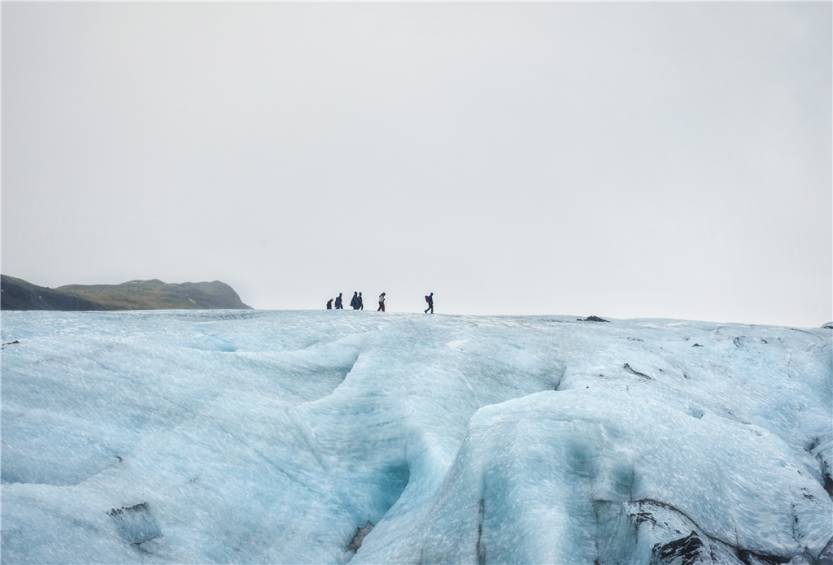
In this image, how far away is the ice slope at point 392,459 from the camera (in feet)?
40.0

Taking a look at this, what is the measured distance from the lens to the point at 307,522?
1453cm

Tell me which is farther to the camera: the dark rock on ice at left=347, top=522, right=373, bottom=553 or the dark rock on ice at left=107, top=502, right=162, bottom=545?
the dark rock on ice at left=347, top=522, right=373, bottom=553

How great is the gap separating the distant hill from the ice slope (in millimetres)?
57804

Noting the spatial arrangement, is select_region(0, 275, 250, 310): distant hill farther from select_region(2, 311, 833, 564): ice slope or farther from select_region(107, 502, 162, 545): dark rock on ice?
select_region(107, 502, 162, 545): dark rock on ice

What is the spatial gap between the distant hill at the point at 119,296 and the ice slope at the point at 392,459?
2276 inches

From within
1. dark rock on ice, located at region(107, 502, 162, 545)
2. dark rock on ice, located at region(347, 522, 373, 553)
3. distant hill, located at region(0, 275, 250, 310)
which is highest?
distant hill, located at region(0, 275, 250, 310)

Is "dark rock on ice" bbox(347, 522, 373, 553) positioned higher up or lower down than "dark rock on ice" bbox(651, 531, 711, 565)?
lower down

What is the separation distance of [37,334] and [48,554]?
12.4 metres

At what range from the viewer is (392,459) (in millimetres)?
16469

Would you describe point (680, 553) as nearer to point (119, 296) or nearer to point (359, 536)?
point (359, 536)

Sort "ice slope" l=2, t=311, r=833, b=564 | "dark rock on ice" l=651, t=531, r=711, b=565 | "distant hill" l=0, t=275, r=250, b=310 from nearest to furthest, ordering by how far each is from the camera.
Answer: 1. "dark rock on ice" l=651, t=531, r=711, b=565
2. "ice slope" l=2, t=311, r=833, b=564
3. "distant hill" l=0, t=275, r=250, b=310

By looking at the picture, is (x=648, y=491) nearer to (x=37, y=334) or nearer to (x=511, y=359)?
(x=511, y=359)

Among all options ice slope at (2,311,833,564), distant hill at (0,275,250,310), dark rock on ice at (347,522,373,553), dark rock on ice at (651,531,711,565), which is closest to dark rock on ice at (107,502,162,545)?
ice slope at (2,311,833,564)

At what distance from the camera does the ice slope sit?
12.2m
